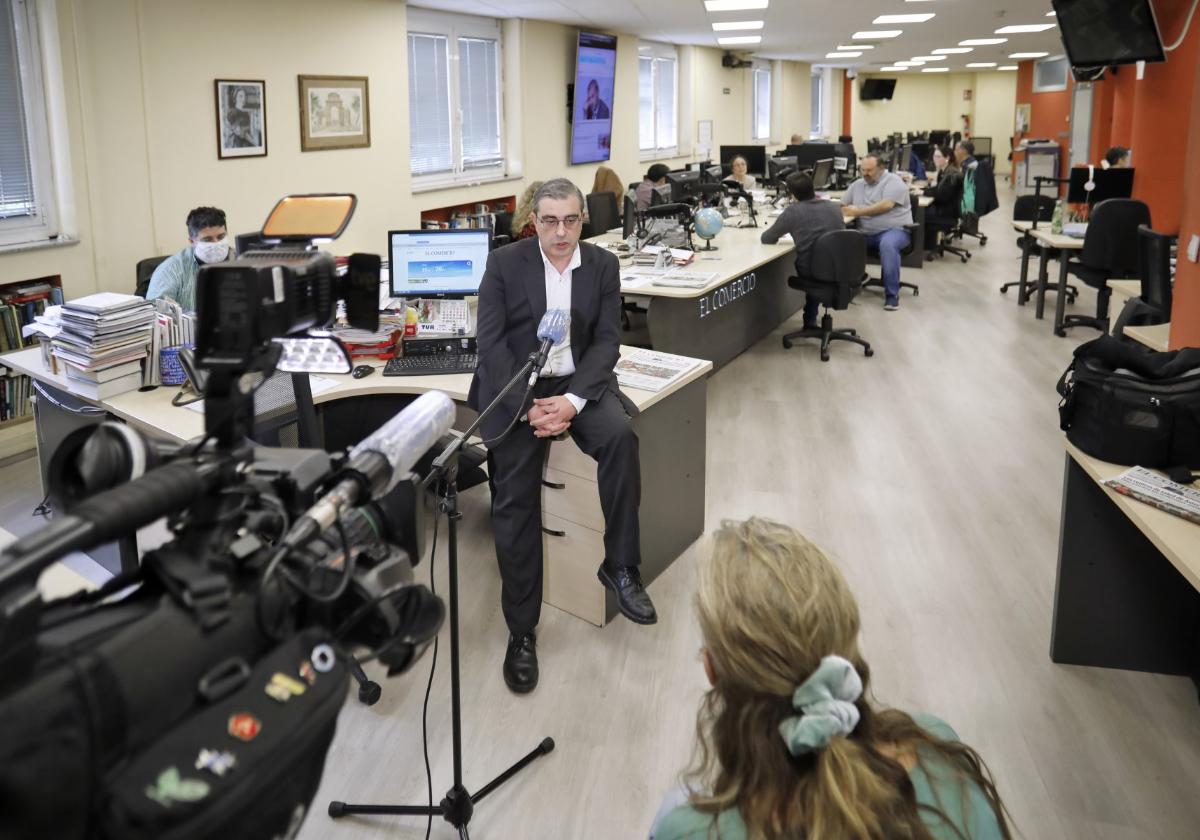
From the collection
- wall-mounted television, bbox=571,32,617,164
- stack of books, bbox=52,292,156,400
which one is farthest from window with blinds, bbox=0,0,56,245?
wall-mounted television, bbox=571,32,617,164

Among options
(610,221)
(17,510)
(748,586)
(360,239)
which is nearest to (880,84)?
(610,221)

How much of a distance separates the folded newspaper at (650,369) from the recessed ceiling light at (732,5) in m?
6.19

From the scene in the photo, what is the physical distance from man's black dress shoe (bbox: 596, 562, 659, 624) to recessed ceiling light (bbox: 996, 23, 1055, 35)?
11487 mm

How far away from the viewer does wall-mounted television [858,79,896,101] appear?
75.8 ft

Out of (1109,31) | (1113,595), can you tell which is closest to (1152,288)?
(1113,595)

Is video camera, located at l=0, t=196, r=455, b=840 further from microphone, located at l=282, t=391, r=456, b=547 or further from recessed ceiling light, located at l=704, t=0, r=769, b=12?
recessed ceiling light, located at l=704, t=0, r=769, b=12

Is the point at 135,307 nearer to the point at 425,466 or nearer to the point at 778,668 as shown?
the point at 425,466

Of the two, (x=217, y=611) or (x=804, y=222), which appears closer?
(x=217, y=611)

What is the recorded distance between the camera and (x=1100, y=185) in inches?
317

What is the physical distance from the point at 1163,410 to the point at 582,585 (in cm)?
183

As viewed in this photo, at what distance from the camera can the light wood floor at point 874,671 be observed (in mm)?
2436

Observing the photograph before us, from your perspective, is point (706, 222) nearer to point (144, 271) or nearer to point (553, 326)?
point (144, 271)

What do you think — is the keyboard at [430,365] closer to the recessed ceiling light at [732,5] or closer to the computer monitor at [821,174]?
the recessed ceiling light at [732,5]

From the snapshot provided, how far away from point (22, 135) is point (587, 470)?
394 cm
